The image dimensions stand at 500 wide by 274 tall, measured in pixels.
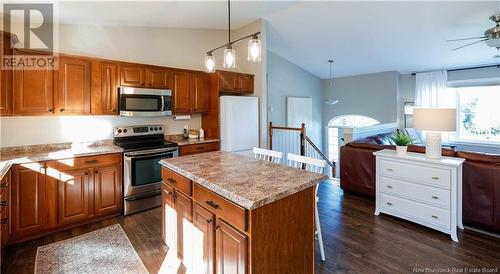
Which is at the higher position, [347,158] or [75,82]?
[75,82]

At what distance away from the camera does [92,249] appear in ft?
8.40

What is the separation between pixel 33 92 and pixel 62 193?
1233 mm

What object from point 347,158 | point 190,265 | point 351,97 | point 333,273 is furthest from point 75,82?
point 351,97

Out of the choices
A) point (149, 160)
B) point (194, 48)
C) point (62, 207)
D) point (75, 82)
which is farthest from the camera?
point (194, 48)

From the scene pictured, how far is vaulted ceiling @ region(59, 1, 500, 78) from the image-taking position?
338 cm

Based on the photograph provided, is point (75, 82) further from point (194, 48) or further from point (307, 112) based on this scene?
point (307, 112)

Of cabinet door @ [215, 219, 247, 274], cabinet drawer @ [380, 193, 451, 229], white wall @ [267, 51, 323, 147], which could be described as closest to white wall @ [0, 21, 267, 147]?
white wall @ [267, 51, 323, 147]

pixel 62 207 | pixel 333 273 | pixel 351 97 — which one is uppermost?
pixel 351 97

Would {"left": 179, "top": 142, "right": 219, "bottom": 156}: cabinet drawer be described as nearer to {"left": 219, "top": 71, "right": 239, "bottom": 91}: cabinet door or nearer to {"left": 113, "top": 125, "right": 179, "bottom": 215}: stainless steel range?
{"left": 113, "top": 125, "right": 179, "bottom": 215}: stainless steel range

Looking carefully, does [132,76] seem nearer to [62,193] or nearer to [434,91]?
[62,193]

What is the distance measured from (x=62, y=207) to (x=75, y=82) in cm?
155

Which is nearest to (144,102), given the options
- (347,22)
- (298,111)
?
(347,22)

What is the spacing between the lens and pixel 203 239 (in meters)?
1.87

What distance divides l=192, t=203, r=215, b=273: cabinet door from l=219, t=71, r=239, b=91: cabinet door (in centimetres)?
281
